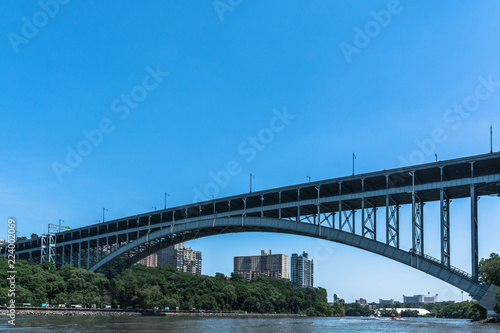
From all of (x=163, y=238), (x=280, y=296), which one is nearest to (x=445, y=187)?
(x=163, y=238)

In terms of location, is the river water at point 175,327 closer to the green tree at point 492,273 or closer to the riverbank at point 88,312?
the green tree at point 492,273

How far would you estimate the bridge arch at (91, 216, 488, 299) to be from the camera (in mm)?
45844

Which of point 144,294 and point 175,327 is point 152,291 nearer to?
point 144,294

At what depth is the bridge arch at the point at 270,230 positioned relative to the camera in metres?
45.8

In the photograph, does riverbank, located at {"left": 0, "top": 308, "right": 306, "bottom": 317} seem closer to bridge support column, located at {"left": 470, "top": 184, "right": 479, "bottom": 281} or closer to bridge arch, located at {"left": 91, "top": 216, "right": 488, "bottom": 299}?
bridge arch, located at {"left": 91, "top": 216, "right": 488, "bottom": 299}

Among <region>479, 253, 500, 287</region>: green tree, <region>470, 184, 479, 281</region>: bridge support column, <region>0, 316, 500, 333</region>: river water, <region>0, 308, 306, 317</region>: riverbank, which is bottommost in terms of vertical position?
<region>0, 308, 306, 317</region>: riverbank

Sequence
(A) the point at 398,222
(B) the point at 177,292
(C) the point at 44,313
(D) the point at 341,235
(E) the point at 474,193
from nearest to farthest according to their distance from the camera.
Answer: (E) the point at 474,193
(A) the point at 398,222
(D) the point at 341,235
(C) the point at 44,313
(B) the point at 177,292

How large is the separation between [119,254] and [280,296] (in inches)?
2131

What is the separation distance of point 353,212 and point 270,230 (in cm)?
1323

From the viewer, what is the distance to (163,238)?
8338 cm

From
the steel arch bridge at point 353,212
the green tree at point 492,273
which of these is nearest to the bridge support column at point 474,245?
the steel arch bridge at point 353,212

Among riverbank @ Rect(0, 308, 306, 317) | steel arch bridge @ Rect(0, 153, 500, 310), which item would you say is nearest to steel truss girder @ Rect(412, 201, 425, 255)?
steel arch bridge @ Rect(0, 153, 500, 310)

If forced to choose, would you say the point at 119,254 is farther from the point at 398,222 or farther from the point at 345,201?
the point at 398,222

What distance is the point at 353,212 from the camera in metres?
56.4
